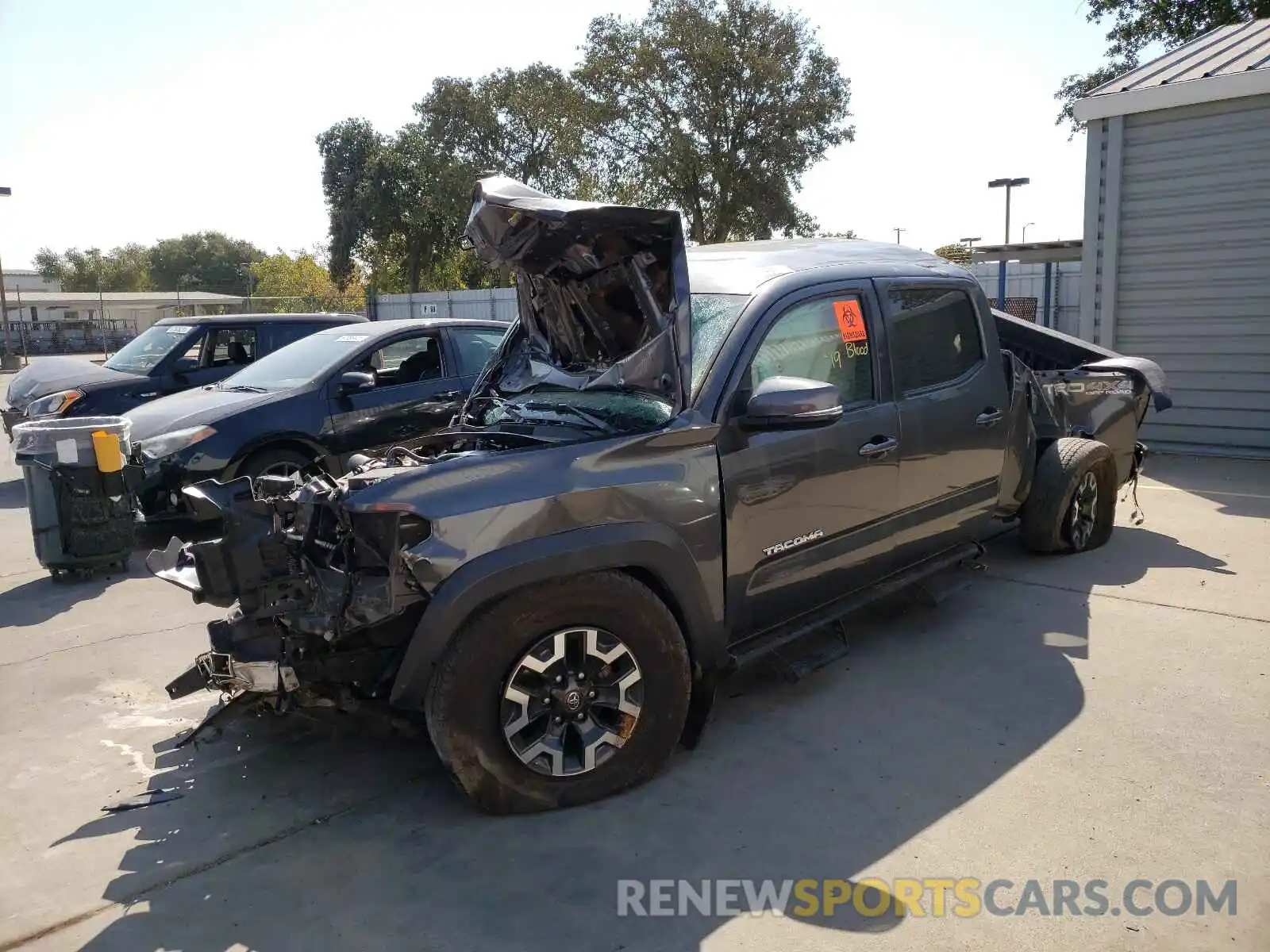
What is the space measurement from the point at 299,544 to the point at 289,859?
1039mm

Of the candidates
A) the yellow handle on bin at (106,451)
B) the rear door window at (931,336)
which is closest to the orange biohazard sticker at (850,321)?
the rear door window at (931,336)

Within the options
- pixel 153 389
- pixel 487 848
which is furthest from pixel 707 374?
pixel 153 389

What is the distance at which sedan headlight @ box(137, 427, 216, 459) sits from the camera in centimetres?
679

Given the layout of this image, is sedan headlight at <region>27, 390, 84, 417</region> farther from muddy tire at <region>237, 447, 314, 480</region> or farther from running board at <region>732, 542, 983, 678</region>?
running board at <region>732, 542, 983, 678</region>

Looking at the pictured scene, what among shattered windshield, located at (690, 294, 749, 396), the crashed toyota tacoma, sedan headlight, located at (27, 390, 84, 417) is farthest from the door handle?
sedan headlight, located at (27, 390, 84, 417)

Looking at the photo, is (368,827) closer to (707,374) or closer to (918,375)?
(707,374)

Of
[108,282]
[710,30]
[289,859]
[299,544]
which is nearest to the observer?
[289,859]

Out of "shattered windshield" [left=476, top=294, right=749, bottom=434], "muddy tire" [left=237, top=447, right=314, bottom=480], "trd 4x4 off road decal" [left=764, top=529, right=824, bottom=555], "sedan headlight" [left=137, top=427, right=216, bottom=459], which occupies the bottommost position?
"muddy tire" [left=237, top=447, right=314, bottom=480]

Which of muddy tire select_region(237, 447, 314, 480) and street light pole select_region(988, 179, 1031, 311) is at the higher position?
street light pole select_region(988, 179, 1031, 311)

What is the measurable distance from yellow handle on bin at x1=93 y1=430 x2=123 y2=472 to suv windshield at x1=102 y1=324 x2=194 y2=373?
3.40 metres

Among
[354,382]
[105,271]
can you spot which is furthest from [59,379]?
[105,271]

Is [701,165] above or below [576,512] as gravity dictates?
above

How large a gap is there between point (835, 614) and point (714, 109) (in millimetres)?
24720

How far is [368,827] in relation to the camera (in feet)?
Answer: 10.7
